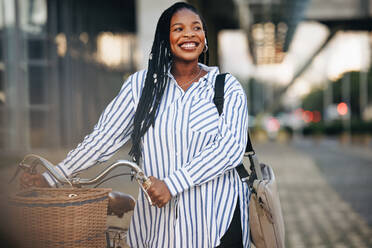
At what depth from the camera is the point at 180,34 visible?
2119 millimetres

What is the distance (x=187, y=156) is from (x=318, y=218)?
20.0 feet

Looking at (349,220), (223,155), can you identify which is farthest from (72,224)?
(349,220)

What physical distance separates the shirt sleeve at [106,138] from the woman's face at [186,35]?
0.25 meters

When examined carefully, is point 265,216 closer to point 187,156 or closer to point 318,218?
point 187,156

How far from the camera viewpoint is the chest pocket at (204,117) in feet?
6.66

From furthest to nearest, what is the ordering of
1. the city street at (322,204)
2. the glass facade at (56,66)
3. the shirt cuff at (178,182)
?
the glass facade at (56,66), the city street at (322,204), the shirt cuff at (178,182)

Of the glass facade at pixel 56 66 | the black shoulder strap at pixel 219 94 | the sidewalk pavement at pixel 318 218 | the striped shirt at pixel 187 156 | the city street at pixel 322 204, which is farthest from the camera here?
the glass facade at pixel 56 66

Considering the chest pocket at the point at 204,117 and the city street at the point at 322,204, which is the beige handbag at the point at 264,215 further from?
the city street at the point at 322,204

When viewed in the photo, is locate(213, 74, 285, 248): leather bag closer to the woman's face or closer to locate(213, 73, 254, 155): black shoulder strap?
locate(213, 73, 254, 155): black shoulder strap

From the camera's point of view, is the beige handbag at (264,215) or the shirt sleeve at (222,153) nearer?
the shirt sleeve at (222,153)

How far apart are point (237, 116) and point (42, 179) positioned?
0.78 m

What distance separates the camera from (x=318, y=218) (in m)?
7.69

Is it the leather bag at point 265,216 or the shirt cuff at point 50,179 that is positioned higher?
the shirt cuff at point 50,179

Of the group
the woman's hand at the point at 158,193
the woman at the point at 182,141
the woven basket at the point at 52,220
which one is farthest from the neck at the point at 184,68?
the woven basket at the point at 52,220
